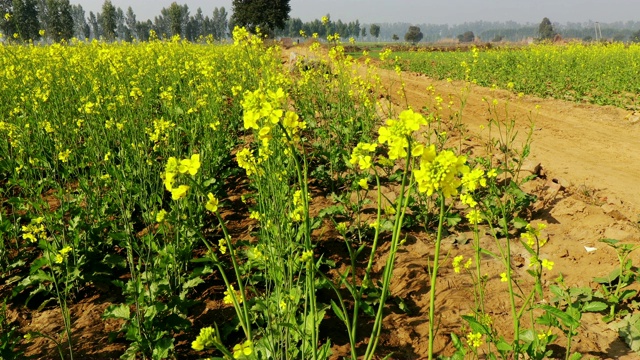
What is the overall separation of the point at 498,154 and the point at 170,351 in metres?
4.77

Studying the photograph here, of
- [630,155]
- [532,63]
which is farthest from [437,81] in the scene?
[630,155]

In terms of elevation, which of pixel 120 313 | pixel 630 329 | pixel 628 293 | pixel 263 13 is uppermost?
pixel 263 13

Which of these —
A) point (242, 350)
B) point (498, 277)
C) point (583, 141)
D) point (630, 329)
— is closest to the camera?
point (242, 350)

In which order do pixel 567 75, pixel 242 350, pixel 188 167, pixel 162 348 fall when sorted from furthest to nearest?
pixel 567 75 → pixel 162 348 → pixel 242 350 → pixel 188 167

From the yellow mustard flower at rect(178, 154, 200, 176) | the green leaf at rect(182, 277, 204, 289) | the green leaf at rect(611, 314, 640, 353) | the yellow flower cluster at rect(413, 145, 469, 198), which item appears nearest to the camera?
the yellow flower cluster at rect(413, 145, 469, 198)

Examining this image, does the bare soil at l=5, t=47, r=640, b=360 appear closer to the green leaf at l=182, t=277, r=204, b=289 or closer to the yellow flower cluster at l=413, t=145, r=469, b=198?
the green leaf at l=182, t=277, r=204, b=289

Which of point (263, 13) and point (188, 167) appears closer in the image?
point (188, 167)

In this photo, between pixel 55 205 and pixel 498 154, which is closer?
pixel 55 205

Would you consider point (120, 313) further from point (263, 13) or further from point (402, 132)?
point (263, 13)

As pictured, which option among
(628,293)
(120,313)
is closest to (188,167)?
(120,313)

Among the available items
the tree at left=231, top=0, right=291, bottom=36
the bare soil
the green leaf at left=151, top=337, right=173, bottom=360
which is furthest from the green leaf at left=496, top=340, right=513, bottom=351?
the tree at left=231, top=0, right=291, bottom=36

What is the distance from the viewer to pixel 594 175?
5.32 meters

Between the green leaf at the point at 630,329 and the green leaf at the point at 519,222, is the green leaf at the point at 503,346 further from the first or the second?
the green leaf at the point at 630,329

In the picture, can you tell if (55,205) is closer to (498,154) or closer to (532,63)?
(498,154)
